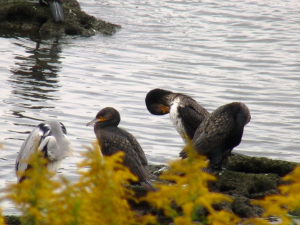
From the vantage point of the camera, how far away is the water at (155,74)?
27.0 ft

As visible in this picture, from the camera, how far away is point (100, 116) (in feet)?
21.8

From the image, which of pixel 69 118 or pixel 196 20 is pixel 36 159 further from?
pixel 196 20

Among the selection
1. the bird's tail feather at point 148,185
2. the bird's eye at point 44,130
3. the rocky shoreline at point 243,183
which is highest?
the bird's eye at point 44,130

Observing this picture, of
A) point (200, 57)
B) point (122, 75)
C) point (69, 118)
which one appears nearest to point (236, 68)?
point (200, 57)

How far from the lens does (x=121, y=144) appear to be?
19.9 feet

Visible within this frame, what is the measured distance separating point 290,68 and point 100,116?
6830 mm

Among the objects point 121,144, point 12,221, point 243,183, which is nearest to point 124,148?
point 121,144

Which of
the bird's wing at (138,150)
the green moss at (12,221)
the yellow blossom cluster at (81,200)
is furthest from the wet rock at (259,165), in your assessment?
the yellow blossom cluster at (81,200)

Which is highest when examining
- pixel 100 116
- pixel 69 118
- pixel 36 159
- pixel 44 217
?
pixel 36 159

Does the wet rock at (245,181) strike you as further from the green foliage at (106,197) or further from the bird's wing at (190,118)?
the green foliage at (106,197)

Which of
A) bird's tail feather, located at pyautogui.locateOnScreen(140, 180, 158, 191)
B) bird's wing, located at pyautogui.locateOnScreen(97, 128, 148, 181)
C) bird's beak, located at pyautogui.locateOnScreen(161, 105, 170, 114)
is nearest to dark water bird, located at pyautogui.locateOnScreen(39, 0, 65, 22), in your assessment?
bird's beak, located at pyautogui.locateOnScreen(161, 105, 170, 114)

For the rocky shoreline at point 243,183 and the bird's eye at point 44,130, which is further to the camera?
the bird's eye at point 44,130

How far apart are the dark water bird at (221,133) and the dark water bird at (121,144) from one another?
2.08ft

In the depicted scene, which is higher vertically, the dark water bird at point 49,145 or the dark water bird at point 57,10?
the dark water bird at point 57,10
